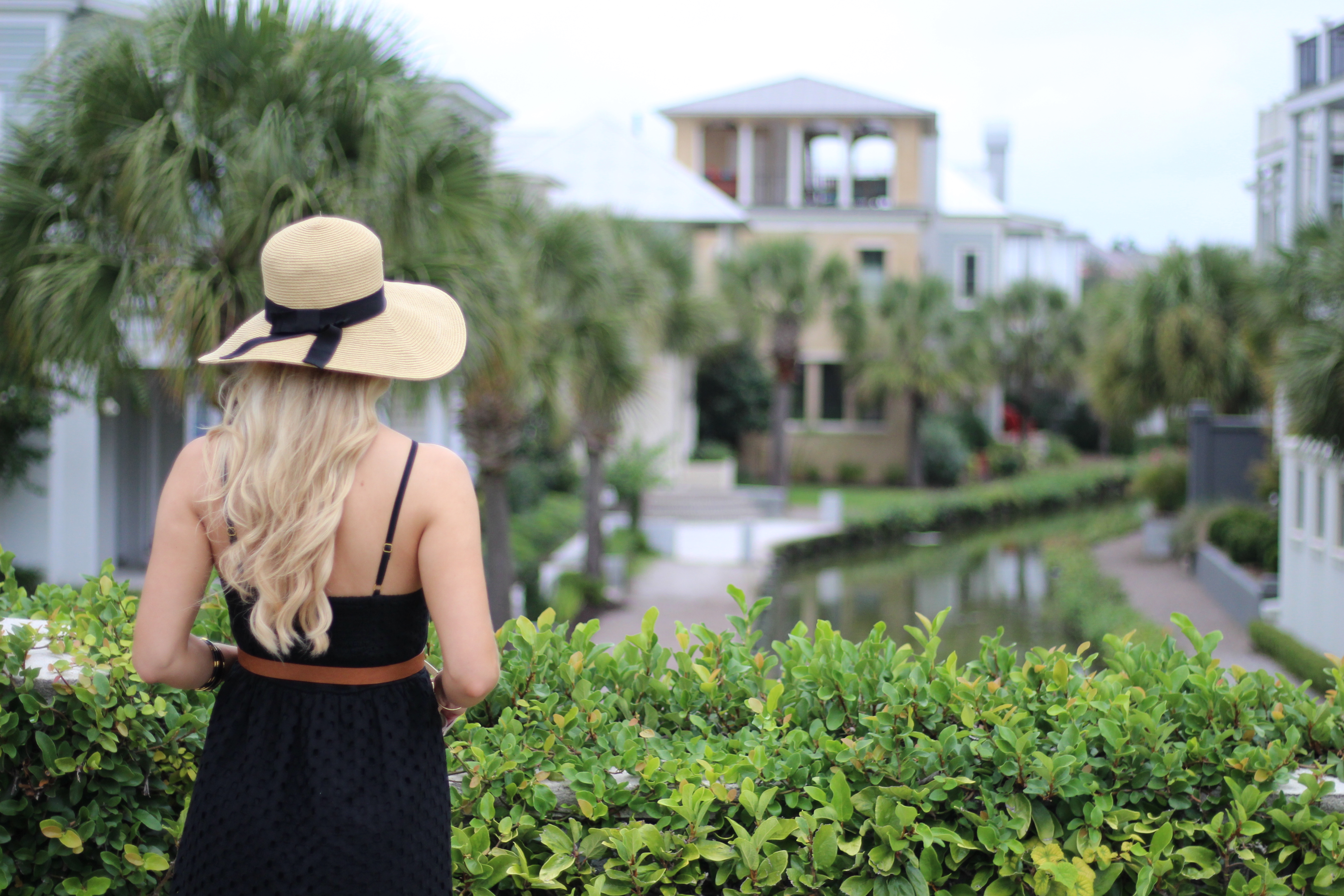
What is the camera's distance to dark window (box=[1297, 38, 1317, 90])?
15125 millimetres

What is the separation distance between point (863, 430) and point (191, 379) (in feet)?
86.9

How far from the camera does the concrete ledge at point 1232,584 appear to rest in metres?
15.2

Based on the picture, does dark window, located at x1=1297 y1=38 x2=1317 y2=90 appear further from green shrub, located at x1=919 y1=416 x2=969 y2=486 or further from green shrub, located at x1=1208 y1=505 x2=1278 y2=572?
green shrub, located at x1=919 y1=416 x2=969 y2=486

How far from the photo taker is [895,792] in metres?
2.61

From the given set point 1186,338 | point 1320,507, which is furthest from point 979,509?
point 1320,507

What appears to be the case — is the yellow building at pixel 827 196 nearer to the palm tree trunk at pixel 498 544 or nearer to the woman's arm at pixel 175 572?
the palm tree trunk at pixel 498 544

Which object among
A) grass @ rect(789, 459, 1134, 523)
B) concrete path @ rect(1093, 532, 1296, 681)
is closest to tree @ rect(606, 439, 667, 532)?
grass @ rect(789, 459, 1134, 523)

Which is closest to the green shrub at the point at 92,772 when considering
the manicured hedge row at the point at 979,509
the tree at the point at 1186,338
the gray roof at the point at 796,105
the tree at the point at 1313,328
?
the tree at the point at 1313,328

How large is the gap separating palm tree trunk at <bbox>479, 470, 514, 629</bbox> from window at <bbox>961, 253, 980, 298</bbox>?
29.1 meters

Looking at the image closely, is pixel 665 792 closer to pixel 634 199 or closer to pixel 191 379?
pixel 191 379

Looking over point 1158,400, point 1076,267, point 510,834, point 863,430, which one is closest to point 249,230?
point 510,834

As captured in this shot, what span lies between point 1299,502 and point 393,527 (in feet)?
48.4

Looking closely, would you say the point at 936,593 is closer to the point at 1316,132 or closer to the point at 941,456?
the point at 1316,132

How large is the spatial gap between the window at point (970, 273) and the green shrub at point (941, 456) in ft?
29.0
